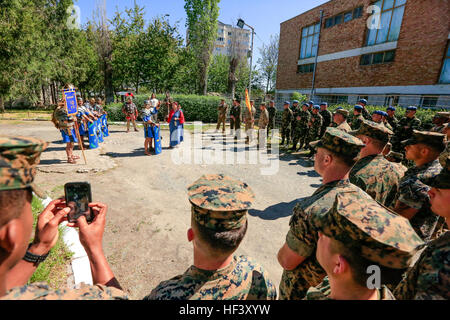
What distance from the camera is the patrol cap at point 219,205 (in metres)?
1.22

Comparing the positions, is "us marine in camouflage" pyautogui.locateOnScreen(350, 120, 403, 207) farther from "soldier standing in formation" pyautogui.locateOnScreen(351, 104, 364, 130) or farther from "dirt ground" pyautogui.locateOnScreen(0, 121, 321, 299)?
"soldier standing in formation" pyautogui.locateOnScreen(351, 104, 364, 130)

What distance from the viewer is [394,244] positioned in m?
0.94

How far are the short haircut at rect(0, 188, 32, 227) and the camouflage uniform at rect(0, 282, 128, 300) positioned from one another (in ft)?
0.88

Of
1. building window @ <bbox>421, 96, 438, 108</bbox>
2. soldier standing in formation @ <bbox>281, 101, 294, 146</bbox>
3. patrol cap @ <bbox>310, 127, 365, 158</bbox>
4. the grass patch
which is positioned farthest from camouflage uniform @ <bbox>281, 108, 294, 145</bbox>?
building window @ <bbox>421, 96, 438, 108</bbox>

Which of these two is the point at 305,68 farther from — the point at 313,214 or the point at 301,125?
the point at 313,214

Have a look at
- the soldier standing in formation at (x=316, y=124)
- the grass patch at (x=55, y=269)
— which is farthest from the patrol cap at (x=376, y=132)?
the soldier standing in formation at (x=316, y=124)

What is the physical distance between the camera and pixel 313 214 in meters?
1.71

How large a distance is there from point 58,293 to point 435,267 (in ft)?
6.12

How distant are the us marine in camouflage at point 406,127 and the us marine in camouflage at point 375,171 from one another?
6.03 m

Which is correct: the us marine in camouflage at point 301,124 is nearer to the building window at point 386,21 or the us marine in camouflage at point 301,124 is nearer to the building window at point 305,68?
the building window at point 386,21

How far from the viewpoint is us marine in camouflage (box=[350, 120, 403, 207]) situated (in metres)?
2.64
